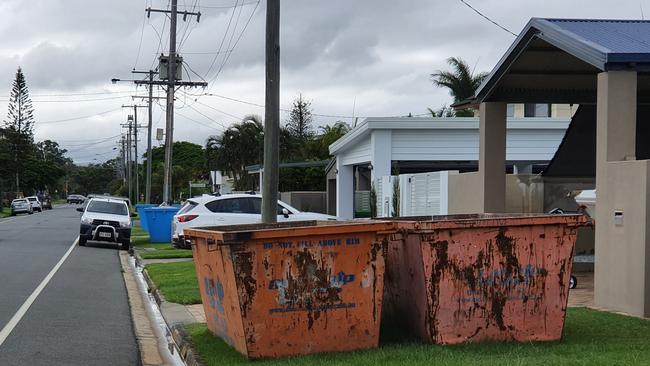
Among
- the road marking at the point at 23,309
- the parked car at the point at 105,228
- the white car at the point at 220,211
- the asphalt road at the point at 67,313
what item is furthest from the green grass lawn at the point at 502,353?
the parked car at the point at 105,228

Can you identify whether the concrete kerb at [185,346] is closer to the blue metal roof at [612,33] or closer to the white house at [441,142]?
the blue metal roof at [612,33]

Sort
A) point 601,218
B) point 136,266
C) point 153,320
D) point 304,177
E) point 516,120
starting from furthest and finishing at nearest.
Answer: point 304,177
point 516,120
point 136,266
point 153,320
point 601,218

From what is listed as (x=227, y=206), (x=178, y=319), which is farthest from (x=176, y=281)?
(x=227, y=206)

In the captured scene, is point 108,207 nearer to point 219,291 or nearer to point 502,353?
point 219,291

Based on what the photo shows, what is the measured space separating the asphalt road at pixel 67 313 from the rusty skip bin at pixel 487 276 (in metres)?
3.29

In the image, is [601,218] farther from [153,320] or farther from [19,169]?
[19,169]

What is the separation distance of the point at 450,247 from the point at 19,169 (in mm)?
91027

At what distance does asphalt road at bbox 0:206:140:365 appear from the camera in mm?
8820

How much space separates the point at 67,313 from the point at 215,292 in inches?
187

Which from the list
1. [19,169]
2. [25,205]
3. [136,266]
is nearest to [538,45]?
[136,266]

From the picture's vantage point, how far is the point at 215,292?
8.03 metres

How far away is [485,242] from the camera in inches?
300

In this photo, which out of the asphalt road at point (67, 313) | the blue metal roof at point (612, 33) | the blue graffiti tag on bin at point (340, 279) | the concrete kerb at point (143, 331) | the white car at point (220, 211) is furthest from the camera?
the white car at point (220, 211)

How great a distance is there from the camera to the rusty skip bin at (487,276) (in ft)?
24.6
